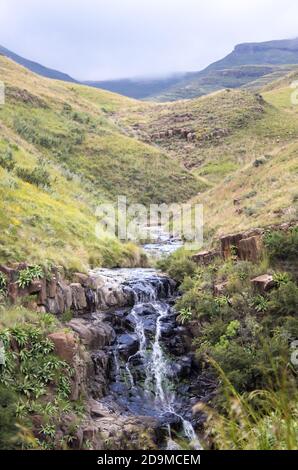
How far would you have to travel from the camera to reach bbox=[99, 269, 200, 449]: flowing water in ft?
40.6

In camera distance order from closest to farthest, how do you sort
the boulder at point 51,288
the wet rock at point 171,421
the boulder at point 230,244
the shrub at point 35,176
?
the wet rock at point 171,421 → the boulder at point 51,288 → the boulder at point 230,244 → the shrub at point 35,176

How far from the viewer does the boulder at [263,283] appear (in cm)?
1436

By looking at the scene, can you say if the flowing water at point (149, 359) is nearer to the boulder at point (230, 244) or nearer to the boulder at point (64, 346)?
the boulder at point (64, 346)

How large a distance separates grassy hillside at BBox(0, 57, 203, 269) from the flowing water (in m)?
2.78

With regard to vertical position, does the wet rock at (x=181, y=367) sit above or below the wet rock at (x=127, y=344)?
below

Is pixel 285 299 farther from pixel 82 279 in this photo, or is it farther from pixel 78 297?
pixel 82 279

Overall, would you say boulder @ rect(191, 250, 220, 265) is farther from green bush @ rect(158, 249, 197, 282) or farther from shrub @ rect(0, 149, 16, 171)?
shrub @ rect(0, 149, 16, 171)

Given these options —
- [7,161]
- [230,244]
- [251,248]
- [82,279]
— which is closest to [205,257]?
[230,244]

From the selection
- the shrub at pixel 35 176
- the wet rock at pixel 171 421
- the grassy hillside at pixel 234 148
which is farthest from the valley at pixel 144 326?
the grassy hillside at pixel 234 148

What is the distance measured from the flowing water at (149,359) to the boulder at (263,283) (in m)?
2.95

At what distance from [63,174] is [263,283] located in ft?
75.7

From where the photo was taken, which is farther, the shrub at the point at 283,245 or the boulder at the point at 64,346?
the shrub at the point at 283,245

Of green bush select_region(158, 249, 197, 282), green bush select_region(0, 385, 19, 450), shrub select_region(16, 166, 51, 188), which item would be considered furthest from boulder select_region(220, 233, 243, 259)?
shrub select_region(16, 166, 51, 188)
